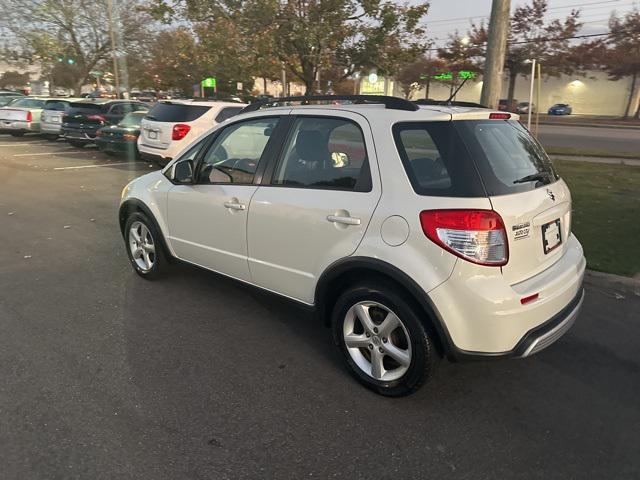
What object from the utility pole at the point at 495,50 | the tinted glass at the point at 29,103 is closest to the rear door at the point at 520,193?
the utility pole at the point at 495,50

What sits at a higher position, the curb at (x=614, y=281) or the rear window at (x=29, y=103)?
the rear window at (x=29, y=103)

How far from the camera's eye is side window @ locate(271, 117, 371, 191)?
2951mm

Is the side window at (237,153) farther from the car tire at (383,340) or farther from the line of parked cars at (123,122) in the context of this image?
the line of parked cars at (123,122)

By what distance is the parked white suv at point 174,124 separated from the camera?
1042 cm

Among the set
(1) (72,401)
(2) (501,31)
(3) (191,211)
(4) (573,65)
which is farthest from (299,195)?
(4) (573,65)

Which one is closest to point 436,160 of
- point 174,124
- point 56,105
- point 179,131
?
point 179,131

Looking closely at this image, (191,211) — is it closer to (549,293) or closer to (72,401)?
(72,401)

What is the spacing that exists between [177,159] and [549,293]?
314cm

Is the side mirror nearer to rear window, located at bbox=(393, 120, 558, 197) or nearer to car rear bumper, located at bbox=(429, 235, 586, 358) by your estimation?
rear window, located at bbox=(393, 120, 558, 197)

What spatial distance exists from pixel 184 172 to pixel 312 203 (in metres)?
1.36

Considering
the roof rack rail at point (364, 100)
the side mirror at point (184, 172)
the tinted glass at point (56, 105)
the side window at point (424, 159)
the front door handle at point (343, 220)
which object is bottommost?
the front door handle at point (343, 220)

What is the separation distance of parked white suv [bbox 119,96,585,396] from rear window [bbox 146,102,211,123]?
7.41 m

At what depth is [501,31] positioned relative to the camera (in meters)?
7.00

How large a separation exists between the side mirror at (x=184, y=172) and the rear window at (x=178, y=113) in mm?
7088
